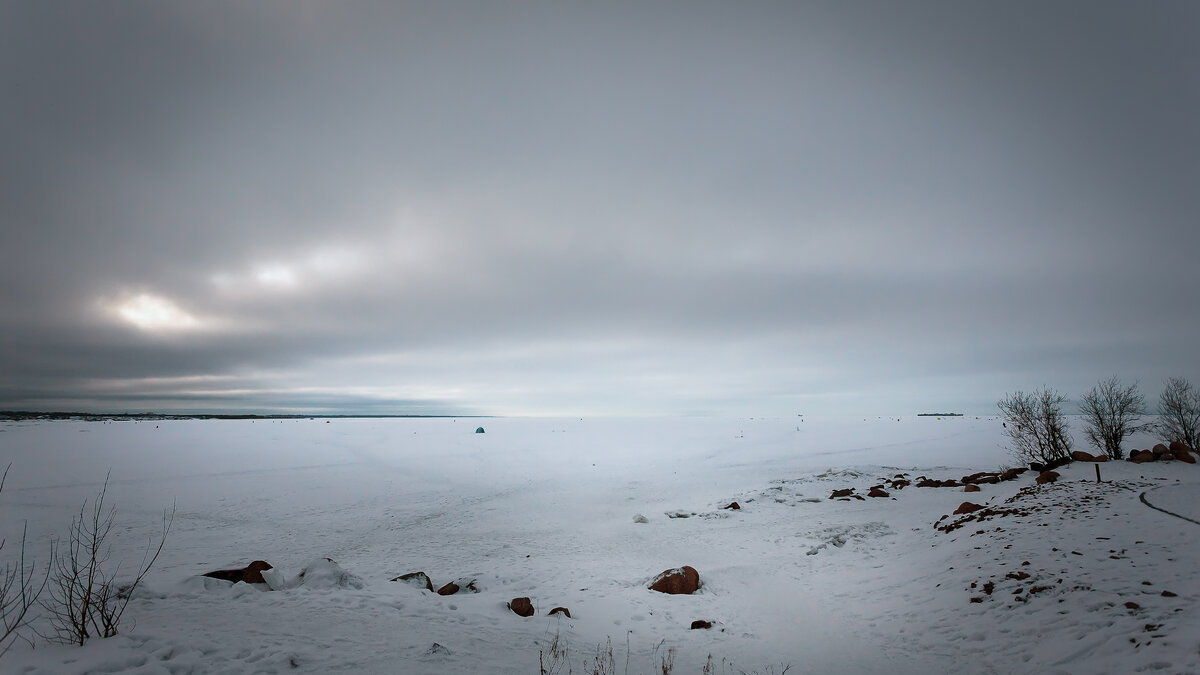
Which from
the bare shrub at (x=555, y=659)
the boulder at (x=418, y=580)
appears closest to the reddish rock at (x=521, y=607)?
the bare shrub at (x=555, y=659)

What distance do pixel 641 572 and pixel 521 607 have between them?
5468 millimetres

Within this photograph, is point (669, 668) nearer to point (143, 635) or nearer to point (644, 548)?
point (143, 635)

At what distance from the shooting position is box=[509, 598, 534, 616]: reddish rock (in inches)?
442

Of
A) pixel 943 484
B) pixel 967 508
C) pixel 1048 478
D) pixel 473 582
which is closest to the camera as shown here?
pixel 473 582

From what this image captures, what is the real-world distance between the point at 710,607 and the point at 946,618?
5.27 meters

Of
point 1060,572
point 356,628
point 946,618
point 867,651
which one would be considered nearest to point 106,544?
point 356,628

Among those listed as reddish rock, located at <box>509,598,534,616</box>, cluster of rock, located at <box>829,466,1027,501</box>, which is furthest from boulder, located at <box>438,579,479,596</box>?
cluster of rock, located at <box>829,466,1027,501</box>

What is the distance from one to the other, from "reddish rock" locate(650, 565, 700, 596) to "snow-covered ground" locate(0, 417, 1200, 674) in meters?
0.35

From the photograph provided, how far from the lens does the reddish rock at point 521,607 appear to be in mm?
11227

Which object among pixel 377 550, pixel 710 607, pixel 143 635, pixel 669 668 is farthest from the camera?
pixel 377 550

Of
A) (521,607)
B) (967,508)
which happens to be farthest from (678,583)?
(967,508)

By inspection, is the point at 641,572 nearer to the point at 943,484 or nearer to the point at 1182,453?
the point at 943,484

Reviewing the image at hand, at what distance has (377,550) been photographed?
56.2ft

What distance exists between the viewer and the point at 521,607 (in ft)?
37.1
